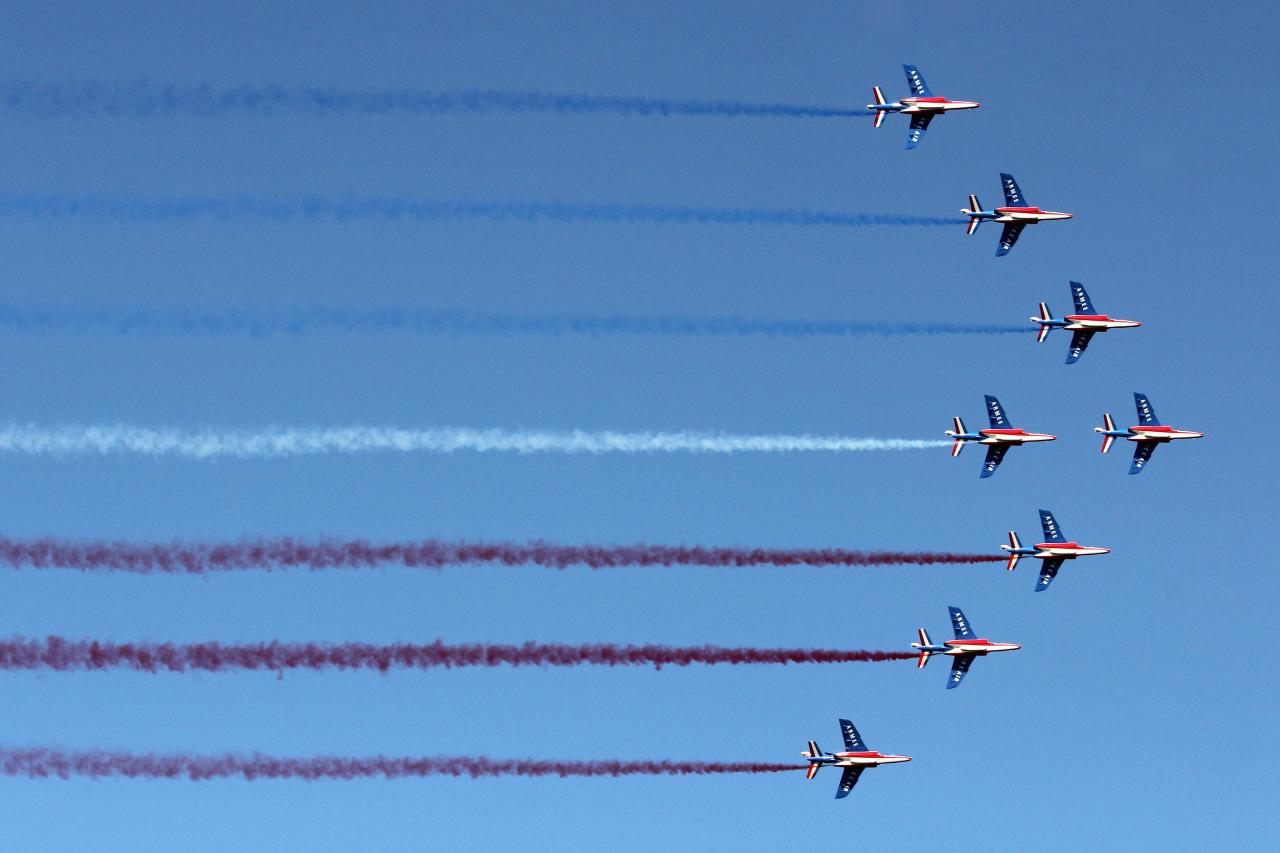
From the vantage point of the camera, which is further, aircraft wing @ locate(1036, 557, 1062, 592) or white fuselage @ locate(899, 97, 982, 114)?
aircraft wing @ locate(1036, 557, 1062, 592)

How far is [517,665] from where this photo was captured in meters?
79.2

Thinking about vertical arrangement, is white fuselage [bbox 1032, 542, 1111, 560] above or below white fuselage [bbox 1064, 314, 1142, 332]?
below

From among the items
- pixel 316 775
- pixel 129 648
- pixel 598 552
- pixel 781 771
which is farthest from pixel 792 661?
pixel 129 648

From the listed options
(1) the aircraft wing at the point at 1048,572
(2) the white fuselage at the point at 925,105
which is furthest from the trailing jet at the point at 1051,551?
(2) the white fuselage at the point at 925,105

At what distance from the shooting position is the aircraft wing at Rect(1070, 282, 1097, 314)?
10694 centimetres

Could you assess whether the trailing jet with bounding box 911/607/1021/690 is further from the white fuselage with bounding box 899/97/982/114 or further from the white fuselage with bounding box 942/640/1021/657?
the white fuselage with bounding box 899/97/982/114

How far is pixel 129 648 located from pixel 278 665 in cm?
473

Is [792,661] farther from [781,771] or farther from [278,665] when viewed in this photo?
[278,665]

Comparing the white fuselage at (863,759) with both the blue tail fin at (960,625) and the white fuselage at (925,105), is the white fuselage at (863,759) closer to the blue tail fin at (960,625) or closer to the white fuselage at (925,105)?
the blue tail fin at (960,625)

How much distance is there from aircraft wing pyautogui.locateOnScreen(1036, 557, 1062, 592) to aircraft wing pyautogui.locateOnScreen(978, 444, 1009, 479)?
5939mm

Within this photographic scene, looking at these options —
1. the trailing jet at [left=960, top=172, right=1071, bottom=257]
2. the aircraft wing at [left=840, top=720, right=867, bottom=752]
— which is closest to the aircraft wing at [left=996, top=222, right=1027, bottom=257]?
the trailing jet at [left=960, top=172, right=1071, bottom=257]

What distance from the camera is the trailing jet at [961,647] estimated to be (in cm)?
10339

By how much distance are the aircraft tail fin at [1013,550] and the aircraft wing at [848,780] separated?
34.1 feet

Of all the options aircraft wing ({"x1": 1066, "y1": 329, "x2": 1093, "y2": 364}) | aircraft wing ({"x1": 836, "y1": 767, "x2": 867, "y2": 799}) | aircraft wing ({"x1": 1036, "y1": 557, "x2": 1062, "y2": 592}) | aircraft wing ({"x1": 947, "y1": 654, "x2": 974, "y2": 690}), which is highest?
aircraft wing ({"x1": 1066, "y1": 329, "x2": 1093, "y2": 364})
